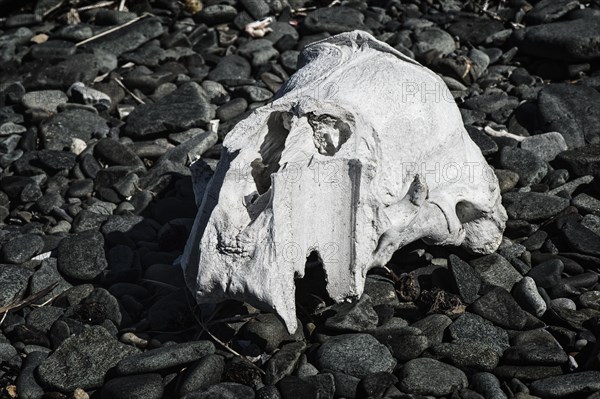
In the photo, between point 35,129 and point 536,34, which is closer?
point 35,129

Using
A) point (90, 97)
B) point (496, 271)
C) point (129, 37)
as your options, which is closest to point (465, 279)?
point (496, 271)

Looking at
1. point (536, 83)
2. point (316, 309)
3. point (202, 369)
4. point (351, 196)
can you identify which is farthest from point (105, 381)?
point (536, 83)

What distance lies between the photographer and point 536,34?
25.7ft

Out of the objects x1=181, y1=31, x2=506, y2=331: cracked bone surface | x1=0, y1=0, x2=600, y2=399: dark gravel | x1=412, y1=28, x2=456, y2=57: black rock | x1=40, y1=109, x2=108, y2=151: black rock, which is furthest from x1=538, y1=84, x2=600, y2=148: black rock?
x1=40, y1=109, x2=108, y2=151: black rock

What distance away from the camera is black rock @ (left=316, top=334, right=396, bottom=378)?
447 centimetres

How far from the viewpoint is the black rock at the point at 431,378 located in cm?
431

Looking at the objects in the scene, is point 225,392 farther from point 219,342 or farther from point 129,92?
point 129,92

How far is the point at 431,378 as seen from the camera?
4.36 m

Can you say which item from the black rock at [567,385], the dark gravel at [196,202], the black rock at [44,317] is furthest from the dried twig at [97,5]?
the black rock at [567,385]

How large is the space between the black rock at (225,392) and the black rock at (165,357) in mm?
266

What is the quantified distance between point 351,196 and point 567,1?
16.3ft

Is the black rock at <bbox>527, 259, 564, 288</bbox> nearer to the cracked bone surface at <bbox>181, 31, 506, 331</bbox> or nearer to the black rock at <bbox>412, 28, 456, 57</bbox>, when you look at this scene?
the cracked bone surface at <bbox>181, 31, 506, 331</bbox>

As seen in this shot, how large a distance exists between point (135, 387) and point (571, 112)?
4.26 m

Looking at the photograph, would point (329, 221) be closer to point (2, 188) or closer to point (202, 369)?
point (202, 369)
